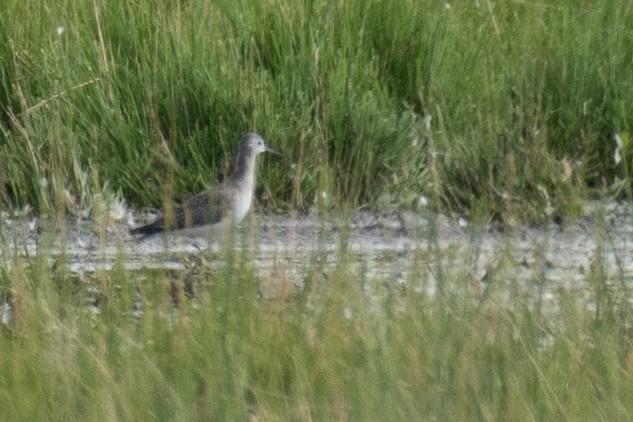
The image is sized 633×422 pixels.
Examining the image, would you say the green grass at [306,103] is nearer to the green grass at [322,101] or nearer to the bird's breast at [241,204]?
the green grass at [322,101]

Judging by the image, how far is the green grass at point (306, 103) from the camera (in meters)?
7.08

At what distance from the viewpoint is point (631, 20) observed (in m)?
8.16

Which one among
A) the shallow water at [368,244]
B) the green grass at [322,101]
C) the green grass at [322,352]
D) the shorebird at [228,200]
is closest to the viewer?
the green grass at [322,352]

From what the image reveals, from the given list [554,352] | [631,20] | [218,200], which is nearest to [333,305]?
[554,352]

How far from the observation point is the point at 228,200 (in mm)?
6594

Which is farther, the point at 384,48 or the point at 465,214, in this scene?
the point at 384,48

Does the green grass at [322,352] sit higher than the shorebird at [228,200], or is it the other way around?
the green grass at [322,352]

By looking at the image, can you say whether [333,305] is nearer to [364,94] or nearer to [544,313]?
[544,313]

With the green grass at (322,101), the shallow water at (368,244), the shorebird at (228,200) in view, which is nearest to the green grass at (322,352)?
the shallow water at (368,244)

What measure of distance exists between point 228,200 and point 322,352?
9.19 ft

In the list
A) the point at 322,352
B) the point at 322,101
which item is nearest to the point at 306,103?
the point at 322,101

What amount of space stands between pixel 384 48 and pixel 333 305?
369 centimetres

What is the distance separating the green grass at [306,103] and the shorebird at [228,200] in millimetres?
214

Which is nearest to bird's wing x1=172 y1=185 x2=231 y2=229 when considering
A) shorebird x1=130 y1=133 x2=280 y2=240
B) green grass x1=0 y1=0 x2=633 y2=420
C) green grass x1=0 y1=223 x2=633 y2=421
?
shorebird x1=130 y1=133 x2=280 y2=240
